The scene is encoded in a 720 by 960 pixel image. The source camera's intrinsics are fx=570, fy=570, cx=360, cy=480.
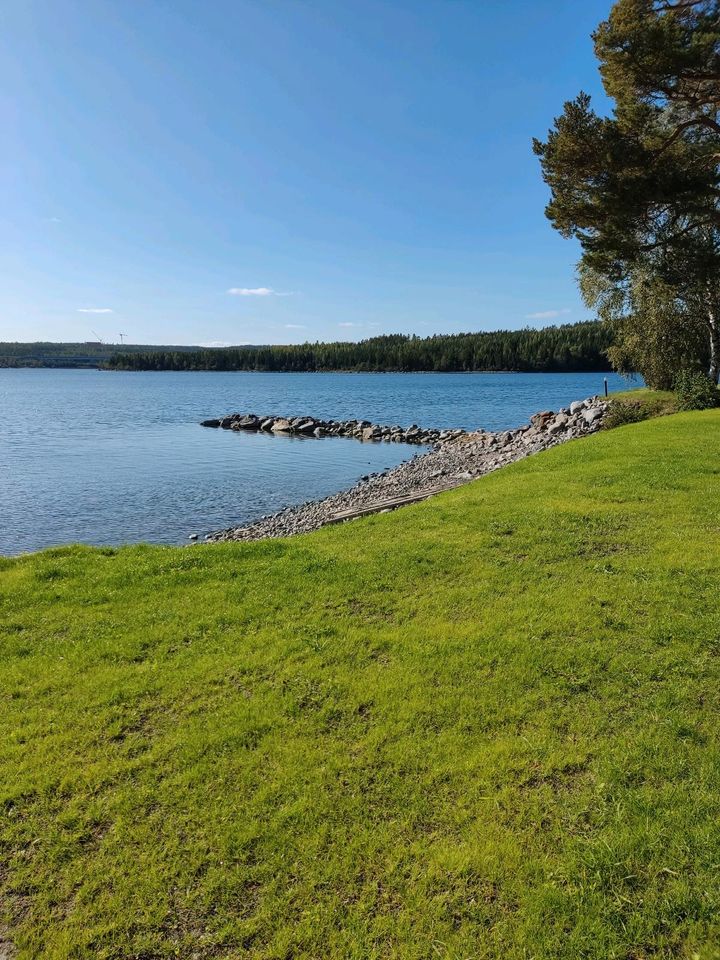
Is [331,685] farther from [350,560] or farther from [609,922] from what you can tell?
[350,560]

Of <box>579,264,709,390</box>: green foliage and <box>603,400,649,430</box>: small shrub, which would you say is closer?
<box>603,400,649,430</box>: small shrub

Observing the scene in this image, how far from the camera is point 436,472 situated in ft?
85.6

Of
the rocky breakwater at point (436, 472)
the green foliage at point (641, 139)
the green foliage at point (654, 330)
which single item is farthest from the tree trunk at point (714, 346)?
the green foliage at point (641, 139)

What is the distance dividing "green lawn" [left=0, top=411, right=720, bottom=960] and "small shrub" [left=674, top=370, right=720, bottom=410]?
2220cm

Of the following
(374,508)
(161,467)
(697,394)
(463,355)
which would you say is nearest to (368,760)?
(374,508)

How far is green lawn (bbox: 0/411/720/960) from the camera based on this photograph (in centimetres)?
318

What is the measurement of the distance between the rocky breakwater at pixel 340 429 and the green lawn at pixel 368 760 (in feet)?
110

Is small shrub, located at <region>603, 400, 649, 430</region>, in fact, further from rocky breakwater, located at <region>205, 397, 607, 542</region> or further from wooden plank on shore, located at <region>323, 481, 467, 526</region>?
wooden plank on shore, located at <region>323, 481, 467, 526</region>

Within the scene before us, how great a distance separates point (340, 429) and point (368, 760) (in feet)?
142

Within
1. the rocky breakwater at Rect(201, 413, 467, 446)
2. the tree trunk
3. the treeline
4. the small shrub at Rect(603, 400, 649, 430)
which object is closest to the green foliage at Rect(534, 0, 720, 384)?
the small shrub at Rect(603, 400, 649, 430)

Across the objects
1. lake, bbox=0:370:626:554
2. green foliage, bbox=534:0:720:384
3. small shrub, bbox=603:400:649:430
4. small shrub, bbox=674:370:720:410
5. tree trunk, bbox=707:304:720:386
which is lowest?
lake, bbox=0:370:626:554

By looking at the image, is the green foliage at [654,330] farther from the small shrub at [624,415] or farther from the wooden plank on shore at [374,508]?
the wooden plank on shore at [374,508]

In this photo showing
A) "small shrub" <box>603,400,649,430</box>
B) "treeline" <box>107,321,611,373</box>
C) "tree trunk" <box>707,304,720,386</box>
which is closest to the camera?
"small shrub" <box>603,400,649,430</box>

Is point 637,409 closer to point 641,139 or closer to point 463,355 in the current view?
point 641,139
